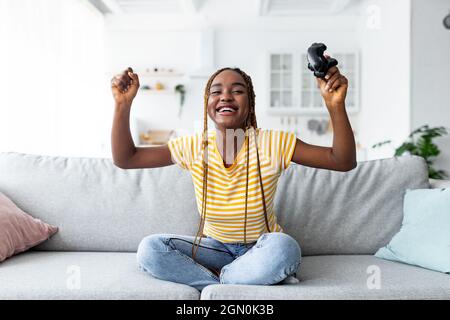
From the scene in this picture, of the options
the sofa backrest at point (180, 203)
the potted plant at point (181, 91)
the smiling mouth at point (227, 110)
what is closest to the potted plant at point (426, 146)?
the sofa backrest at point (180, 203)

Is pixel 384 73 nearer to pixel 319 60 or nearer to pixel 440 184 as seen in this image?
pixel 440 184

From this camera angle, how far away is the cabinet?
245 inches

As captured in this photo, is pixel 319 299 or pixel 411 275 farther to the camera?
pixel 411 275

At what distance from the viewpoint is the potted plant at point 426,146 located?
3986mm

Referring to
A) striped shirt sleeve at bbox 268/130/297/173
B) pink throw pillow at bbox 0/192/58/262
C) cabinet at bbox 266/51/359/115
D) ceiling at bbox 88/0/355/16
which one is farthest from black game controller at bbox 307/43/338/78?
cabinet at bbox 266/51/359/115

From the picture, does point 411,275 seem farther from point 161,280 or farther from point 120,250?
point 120,250

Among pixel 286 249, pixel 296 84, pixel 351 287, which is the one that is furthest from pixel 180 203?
pixel 296 84

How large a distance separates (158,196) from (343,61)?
189 inches

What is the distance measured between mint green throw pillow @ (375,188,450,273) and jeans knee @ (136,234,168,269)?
839 mm

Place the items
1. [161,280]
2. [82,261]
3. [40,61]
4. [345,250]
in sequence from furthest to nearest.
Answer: [40,61] → [345,250] → [82,261] → [161,280]

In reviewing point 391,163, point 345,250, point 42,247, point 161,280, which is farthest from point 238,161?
point 42,247

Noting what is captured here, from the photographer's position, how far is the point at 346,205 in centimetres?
197
